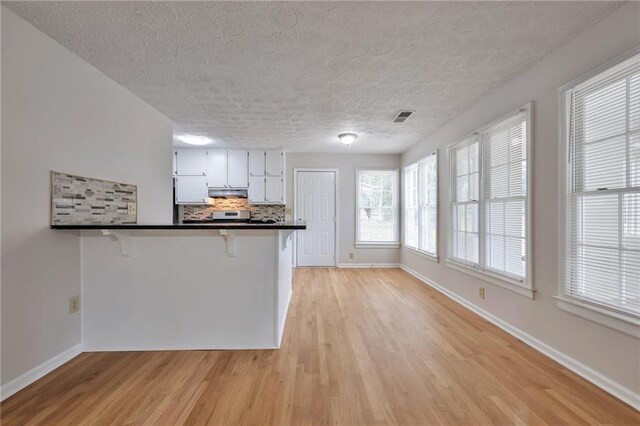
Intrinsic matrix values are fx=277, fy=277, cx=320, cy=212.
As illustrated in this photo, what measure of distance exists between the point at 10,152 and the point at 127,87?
129cm

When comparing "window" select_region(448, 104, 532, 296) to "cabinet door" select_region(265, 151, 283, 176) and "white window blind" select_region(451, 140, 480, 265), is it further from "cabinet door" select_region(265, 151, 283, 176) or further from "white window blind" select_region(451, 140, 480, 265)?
"cabinet door" select_region(265, 151, 283, 176)

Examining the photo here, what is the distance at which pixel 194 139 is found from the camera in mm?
4539

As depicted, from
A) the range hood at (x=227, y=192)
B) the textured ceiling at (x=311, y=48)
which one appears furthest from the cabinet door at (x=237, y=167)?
the textured ceiling at (x=311, y=48)

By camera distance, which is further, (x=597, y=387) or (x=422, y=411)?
(x=597, y=387)

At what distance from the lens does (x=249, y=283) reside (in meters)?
2.29

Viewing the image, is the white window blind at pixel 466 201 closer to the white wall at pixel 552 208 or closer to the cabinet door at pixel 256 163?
the white wall at pixel 552 208

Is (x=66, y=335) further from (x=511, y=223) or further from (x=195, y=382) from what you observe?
(x=511, y=223)

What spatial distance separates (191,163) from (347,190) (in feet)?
10.1

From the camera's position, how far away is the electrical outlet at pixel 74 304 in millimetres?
2113

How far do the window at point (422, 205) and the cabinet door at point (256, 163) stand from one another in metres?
2.82

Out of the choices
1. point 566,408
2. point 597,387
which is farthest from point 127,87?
point 597,387

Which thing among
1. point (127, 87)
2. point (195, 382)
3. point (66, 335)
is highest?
point (127, 87)

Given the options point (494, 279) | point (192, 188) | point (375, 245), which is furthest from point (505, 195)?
point (192, 188)

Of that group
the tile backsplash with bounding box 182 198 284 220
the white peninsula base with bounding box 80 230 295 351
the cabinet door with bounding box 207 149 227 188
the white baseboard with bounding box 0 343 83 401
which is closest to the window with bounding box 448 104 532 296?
the white peninsula base with bounding box 80 230 295 351
